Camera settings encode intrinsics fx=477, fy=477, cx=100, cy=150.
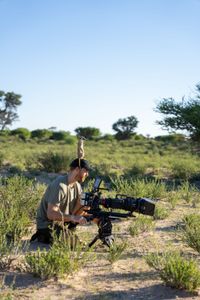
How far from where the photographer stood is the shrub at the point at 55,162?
1702cm

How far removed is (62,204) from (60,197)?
21 centimetres

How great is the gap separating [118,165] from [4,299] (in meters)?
17.4

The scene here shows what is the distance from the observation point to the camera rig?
5.29 m

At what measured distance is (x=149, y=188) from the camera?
32.6 feet

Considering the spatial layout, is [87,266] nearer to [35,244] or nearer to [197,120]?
[35,244]

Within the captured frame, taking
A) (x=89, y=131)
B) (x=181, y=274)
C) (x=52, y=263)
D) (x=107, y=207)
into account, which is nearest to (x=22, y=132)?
(x=89, y=131)

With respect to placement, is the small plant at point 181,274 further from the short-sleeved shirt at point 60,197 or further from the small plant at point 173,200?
the small plant at point 173,200

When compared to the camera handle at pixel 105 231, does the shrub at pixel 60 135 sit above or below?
above

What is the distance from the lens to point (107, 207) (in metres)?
5.49

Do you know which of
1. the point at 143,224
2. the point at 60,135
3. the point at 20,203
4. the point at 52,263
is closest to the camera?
the point at 52,263

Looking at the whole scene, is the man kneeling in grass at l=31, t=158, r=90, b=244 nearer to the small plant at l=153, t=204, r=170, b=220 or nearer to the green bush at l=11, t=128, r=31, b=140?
the small plant at l=153, t=204, r=170, b=220

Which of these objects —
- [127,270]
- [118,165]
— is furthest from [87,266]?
[118,165]

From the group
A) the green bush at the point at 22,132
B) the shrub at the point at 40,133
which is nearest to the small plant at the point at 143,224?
the green bush at the point at 22,132

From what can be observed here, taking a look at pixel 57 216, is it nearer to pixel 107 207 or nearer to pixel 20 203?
pixel 107 207
